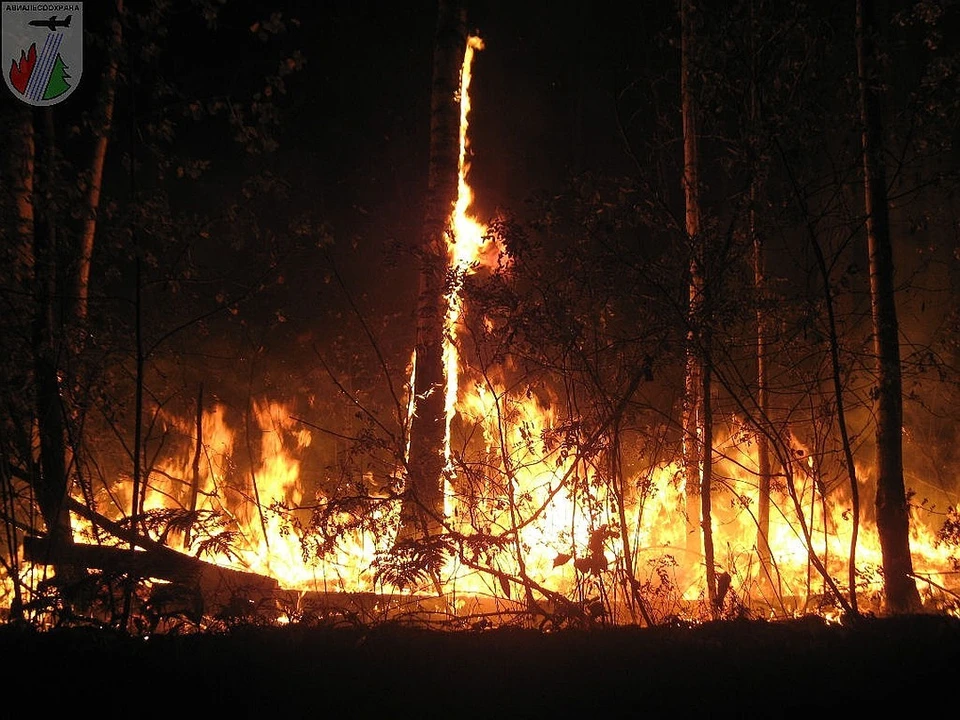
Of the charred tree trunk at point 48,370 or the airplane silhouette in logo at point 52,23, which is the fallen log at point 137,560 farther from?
the airplane silhouette in logo at point 52,23

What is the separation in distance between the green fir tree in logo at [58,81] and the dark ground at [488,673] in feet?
17.5

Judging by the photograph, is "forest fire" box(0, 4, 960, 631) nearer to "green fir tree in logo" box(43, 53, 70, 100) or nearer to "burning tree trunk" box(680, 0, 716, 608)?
"burning tree trunk" box(680, 0, 716, 608)

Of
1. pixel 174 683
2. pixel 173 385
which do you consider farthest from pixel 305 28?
pixel 174 683

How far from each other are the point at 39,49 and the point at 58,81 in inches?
12.6

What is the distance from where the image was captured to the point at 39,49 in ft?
24.3

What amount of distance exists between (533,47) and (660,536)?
9338mm

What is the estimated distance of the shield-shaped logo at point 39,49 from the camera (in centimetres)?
707

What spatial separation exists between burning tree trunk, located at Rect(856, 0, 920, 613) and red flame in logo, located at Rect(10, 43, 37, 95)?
25.4 feet

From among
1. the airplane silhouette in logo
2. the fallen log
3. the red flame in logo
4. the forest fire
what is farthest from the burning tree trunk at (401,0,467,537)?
the red flame in logo

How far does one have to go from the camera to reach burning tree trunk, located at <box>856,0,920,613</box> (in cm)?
682

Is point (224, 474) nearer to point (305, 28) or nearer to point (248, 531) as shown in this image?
point (248, 531)

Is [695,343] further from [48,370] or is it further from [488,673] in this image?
[48,370]

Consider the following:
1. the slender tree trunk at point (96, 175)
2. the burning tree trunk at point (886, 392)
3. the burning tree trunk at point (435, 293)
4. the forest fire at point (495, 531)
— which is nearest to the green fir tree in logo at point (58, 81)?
the slender tree trunk at point (96, 175)

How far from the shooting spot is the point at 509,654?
14.6ft
